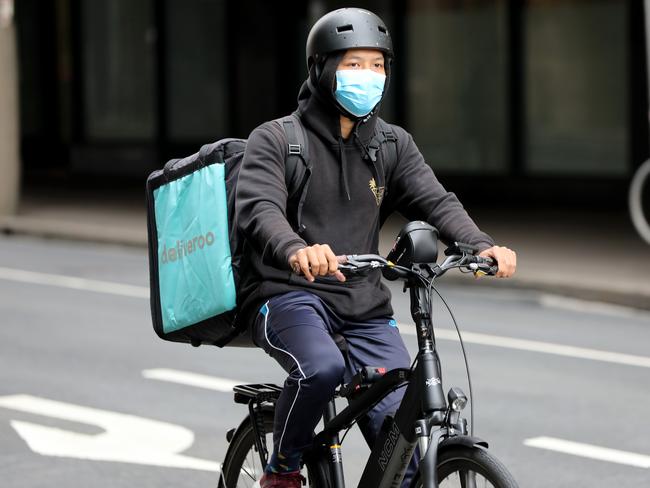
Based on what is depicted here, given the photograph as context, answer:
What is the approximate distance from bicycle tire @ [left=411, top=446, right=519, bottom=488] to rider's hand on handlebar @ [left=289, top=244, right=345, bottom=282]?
59 cm

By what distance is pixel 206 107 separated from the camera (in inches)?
927

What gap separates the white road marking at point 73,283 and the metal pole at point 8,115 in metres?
4.38

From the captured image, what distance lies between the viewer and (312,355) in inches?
179

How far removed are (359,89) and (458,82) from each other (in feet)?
51.6

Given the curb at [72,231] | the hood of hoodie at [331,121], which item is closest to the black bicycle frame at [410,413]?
the hood of hoodie at [331,121]

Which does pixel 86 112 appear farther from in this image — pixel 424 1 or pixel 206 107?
pixel 424 1

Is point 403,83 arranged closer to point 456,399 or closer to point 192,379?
point 192,379

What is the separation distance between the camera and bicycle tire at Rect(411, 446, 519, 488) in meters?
4.09

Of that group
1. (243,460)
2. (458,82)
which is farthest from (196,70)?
(243,460)

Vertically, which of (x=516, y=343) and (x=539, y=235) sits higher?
(x=516, y=343)

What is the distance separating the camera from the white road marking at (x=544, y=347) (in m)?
9.50

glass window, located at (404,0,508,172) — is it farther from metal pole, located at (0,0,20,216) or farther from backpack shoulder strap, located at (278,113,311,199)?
Result: backpack shoulder strap, located at (278,113,311,199)

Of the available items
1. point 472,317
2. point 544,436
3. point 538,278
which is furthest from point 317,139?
point 538,278

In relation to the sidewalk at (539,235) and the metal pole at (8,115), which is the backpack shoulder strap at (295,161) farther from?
the metal pole at (8,115)
